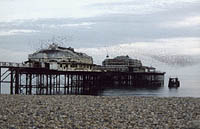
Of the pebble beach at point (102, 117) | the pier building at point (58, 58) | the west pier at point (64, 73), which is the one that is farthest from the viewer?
the pier building at point (58, 58)

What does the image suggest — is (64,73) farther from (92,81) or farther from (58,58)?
(92,81)

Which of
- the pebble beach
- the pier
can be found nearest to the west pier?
the pier

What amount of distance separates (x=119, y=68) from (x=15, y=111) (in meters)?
81.1

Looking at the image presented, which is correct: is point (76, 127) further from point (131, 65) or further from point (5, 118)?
point (131, 65)

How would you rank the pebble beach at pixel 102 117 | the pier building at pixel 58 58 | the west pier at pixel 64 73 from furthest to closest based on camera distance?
the pier building at pixel 58 58 < the west pier at pixel 64 73 < the pebble beach at pixel 102 117

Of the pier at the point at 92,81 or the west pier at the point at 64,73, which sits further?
the pier at the point at 92,81

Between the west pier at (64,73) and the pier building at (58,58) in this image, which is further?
the pier building at (58,58)

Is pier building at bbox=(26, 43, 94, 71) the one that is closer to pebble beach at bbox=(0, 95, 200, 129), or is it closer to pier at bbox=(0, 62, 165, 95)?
pier at bbox=(0, 62, 165, 95)

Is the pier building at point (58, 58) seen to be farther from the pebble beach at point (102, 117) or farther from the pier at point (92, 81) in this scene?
the pebble beach at point (102, 117)

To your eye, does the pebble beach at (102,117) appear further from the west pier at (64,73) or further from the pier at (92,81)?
the pier at (92,81)

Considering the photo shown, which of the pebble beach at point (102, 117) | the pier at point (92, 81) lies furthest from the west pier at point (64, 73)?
the pebble beach at point (102, 117)

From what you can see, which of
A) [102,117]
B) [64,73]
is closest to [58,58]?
[64,73]

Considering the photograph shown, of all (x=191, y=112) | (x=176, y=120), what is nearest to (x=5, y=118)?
(x=176, y=120)

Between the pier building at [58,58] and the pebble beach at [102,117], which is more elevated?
the pier building at [58,58]
